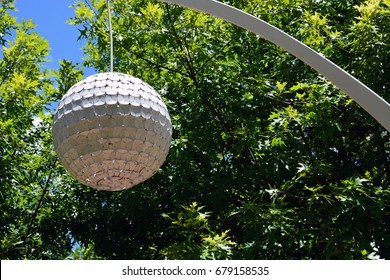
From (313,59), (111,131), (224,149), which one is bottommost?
(111,131)

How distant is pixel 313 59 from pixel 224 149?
450 cm

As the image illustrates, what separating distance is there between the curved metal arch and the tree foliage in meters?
3.17

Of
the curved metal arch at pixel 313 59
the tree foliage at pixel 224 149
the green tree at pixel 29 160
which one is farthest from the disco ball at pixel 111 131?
the green tree at pixel 29 160

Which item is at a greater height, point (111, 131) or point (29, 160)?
point (29, 160)

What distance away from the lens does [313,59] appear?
374cm

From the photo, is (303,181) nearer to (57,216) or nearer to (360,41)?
(360,41)

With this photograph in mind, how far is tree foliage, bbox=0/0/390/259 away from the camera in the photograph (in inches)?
278

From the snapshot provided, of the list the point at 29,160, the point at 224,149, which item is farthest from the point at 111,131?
the point at 29,160

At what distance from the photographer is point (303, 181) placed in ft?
25.2

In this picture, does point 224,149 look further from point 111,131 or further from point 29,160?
point 111,131

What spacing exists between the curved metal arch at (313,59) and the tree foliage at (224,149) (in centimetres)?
317

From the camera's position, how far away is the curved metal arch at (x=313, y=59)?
3.65 metres

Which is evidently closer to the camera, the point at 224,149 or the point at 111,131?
the point at 111,131
